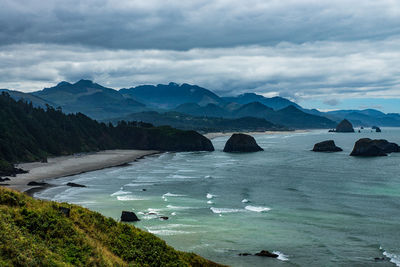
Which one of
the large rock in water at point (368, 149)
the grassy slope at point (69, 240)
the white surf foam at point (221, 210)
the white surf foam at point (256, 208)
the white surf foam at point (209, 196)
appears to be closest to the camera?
the grassy slope at point (69, 240)

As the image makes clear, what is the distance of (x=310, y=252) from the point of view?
135ft

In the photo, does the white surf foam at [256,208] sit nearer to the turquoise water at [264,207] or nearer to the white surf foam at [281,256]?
the turquoise water at [264,207]

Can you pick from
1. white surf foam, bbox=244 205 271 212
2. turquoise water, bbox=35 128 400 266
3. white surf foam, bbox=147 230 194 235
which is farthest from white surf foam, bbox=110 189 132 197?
white surf foam, bbox=147 230 194 235

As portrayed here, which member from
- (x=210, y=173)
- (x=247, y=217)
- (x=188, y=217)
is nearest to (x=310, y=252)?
(x=247, y=217)

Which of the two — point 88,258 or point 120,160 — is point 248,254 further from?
point 120,160

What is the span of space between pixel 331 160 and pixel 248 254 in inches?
4091

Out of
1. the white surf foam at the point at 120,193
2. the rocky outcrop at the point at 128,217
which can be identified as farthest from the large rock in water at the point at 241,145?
the rocky outcrop at the point at 128,217

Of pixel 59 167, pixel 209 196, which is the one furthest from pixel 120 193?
pixel 59 167

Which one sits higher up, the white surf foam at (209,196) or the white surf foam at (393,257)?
the white surf foam at (209,196)

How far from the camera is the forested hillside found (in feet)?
424

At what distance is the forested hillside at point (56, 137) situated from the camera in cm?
12925

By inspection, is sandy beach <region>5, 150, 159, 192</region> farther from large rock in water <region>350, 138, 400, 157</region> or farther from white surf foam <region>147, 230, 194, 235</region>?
large rock in water <region>350, 138, 400, 157</region>

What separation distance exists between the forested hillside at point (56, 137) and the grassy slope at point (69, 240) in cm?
7944

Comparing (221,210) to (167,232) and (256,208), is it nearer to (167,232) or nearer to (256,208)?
(256,208)
